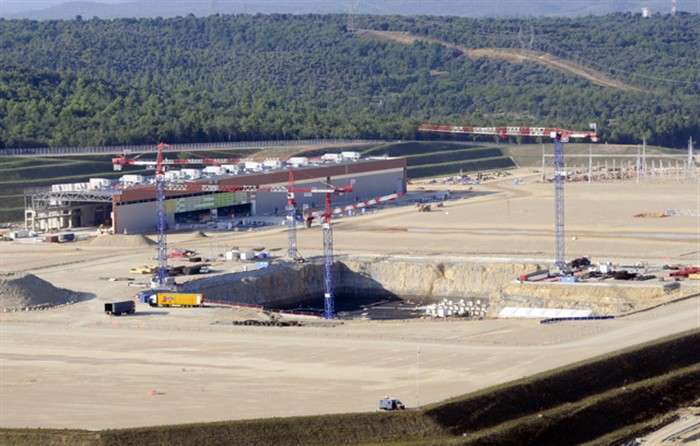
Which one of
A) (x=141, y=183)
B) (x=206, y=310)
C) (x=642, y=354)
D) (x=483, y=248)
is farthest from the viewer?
(x=141, y=183)

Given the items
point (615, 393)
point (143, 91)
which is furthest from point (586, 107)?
point (615, 393)

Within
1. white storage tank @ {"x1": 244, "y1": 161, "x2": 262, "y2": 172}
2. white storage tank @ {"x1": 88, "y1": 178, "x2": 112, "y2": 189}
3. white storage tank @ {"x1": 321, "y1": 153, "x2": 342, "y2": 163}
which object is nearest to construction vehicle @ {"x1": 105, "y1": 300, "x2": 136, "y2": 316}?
white storage tank @ {"x1": 88, "y1": 178, "x2": 112, "y2": 189}

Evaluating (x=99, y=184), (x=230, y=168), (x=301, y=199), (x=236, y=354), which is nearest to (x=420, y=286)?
(x=236, y=354)

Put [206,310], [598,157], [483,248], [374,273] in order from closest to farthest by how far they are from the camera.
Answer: [206,310] < [374,273] < [483,248] < [598,157]

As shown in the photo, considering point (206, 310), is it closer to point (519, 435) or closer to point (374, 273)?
point (374, 273)

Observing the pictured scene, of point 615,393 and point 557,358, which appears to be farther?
point 557,358

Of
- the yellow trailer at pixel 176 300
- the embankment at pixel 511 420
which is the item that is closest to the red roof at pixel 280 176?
the yellow trailer at pixel 176 300
